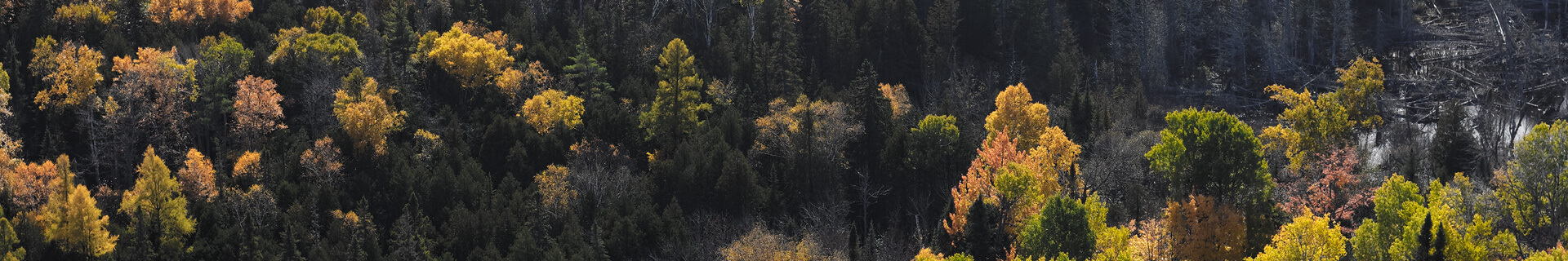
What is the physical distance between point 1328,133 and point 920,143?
2459 centimetres

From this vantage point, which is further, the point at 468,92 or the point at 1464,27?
the point at 1464,27

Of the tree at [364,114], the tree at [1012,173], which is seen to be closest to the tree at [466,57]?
the tree at [364,114]

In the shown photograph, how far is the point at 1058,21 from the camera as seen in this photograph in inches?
5315

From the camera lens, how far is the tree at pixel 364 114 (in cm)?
10019

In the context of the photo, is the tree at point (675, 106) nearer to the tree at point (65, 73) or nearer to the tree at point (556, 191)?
the tree at point (556, 191)

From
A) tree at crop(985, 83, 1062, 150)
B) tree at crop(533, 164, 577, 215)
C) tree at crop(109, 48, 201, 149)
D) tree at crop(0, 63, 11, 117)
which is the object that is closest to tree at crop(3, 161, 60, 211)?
tree at crop(0, 63, 11, 117)

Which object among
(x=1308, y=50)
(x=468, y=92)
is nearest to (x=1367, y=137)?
(x=1308, y=50)

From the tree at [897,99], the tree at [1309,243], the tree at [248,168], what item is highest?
the tree at [897,99]

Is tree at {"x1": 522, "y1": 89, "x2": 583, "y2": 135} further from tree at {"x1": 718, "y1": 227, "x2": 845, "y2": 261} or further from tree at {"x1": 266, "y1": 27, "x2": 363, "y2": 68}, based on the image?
tree at {"x1": 718, "y1": 227, "x2": 845, "y2": 261}

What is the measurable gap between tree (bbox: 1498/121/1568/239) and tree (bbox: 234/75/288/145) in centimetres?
7253

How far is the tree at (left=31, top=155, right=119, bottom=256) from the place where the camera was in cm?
9288

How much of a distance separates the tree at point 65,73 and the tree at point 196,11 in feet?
26.3

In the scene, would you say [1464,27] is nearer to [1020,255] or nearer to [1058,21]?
[1058,21]

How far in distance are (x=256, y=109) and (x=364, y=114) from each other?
25.2 ft
